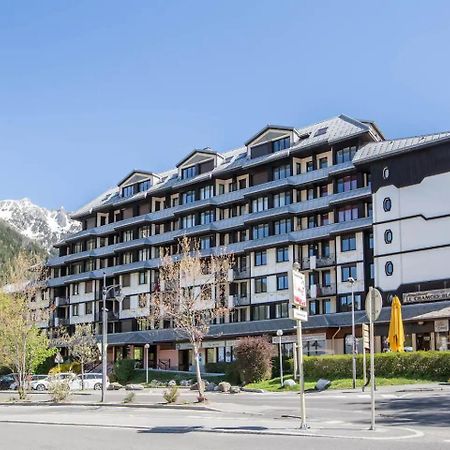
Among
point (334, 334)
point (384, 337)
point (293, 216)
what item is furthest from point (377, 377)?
point (293, 216)

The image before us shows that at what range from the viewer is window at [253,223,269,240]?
70688mm

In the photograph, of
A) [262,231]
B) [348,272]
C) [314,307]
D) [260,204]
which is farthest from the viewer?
[260,204]

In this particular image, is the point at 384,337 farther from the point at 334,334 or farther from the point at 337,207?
the point at 337,207

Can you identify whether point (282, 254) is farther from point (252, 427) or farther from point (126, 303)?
point (252, 427)

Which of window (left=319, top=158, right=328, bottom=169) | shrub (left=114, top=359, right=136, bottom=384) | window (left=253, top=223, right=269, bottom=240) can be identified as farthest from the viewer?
window (left=253, top=223, right=269, bottom=240)

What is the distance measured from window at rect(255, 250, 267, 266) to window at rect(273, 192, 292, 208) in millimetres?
4598

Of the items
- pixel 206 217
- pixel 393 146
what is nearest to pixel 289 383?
pixel 393 146

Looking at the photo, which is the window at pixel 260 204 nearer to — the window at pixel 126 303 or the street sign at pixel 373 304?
the window at pixel 126 303

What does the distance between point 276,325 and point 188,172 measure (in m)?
22.7

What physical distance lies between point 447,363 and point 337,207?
28.5 m

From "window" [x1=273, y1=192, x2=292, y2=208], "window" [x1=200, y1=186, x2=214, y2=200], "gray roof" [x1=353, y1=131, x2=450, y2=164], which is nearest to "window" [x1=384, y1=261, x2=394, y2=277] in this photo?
"gray roof" [x1=353, y1=131, x2=450, y2=164]

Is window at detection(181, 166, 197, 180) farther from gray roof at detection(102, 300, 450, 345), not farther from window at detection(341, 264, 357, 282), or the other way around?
window at detection(341, 264, 357, 282)

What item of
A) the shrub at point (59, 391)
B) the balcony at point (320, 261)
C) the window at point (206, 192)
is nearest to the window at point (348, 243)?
the balcony at point (320, 261)

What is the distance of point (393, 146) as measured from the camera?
59469 mm
